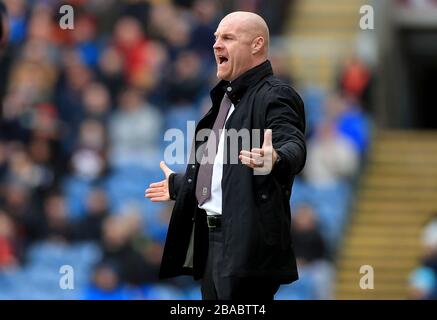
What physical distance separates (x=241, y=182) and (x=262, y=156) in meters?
0.28

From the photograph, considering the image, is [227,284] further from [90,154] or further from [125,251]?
[90,154]

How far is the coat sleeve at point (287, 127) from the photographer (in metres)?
5.55

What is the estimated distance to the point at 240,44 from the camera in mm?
5883

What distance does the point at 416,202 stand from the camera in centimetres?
1353

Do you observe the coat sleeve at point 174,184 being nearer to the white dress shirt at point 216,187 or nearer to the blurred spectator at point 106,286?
the white dress shirt at point 216,187

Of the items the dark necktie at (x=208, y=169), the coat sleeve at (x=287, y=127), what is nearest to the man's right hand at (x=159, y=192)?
the dark necktie at (x=208, y=169)

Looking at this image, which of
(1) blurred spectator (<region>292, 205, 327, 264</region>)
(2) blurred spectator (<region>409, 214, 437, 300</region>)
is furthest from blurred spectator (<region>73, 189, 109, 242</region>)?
(2) blurred spectator (<region>409, 214, 437, 300</region>)

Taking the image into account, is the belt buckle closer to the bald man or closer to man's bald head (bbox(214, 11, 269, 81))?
the bald man

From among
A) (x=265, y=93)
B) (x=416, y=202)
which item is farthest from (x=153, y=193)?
(x=416, y=202)

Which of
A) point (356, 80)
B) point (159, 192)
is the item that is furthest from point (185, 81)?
point (159, 192)

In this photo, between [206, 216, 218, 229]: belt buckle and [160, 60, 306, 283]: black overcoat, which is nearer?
[160, 60, 306, 283]: black overcoat

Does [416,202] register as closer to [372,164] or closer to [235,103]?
[372,164]

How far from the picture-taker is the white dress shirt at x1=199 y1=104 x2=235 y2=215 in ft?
19.2

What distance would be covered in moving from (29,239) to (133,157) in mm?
1281
